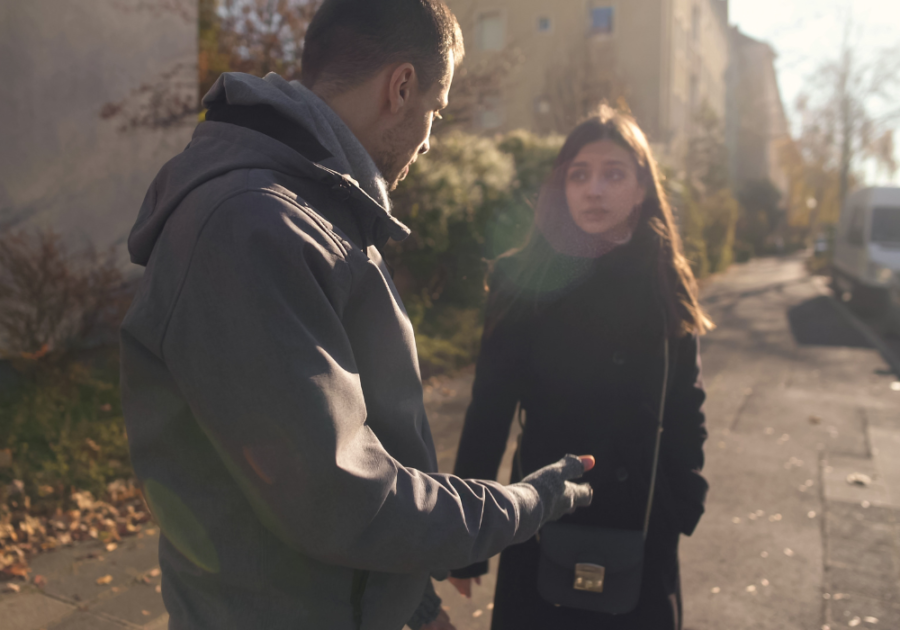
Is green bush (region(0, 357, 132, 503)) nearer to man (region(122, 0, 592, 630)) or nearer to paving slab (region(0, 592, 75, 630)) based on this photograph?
paving slab (region(0, 592, 75, 630))

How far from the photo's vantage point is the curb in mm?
10867

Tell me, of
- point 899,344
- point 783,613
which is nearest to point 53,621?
point 783,613

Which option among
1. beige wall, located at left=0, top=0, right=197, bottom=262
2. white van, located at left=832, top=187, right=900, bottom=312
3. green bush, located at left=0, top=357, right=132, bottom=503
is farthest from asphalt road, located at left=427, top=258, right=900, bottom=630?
white van, located at left=832, top=187, right=900, bottom=312

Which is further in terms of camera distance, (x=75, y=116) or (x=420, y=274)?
(x=420, y=274)

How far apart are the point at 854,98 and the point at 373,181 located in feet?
113

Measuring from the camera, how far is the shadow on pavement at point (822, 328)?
12750 millimetres

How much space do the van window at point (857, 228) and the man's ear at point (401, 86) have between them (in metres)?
17.7

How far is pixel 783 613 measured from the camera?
12.1 ft

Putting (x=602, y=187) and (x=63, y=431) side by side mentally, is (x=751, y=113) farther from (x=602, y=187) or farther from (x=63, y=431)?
(x=602, y=187)

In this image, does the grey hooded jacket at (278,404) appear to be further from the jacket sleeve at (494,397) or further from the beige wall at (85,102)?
the beige wall at (85,102)

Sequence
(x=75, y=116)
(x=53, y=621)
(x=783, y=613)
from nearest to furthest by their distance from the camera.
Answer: (x=53, y=621) → (x=783, y=613) → (x=75, y=116)

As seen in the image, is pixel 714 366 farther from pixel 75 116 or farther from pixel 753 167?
pixel 753 167

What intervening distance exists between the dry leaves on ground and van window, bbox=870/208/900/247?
54.8ft

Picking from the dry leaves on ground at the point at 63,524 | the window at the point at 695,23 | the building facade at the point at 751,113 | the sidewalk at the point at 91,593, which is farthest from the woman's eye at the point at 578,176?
the building facade at the point at 751,113
